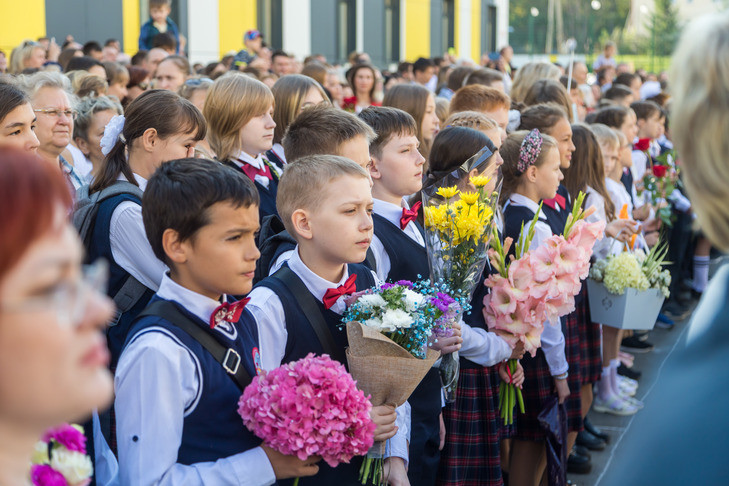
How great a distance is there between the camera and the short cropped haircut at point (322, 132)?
3.75 m

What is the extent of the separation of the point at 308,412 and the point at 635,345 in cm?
610

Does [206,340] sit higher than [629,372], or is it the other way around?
[206,340]

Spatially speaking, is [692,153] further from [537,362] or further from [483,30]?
[483,30]

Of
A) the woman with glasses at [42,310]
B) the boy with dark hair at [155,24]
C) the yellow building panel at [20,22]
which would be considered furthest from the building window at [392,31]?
the woman with glasses at [42,310]

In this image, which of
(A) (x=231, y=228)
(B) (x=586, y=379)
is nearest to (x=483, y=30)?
Result: (B) (x=586, y=379)

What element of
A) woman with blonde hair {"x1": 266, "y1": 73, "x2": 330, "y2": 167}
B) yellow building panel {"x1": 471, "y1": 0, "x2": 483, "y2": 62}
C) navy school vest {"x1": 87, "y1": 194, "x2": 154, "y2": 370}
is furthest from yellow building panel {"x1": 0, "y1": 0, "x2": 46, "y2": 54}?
yellow building panel {"x1": 471, "y1": 0, "x2": 483, "y2": 62}

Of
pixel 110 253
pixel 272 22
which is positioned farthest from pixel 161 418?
pixel 272 22

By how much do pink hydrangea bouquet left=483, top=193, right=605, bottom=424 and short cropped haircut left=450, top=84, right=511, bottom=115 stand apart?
1974 millimetres

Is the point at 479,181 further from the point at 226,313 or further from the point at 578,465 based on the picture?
the point at 578,465

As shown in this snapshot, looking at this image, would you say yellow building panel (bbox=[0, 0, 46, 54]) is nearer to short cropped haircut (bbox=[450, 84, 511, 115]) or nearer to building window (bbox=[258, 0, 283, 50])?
building window (bbox=[258, 0, 283, 50])

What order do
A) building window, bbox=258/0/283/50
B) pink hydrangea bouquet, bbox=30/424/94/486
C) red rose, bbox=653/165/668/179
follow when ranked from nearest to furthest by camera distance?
pink hydrangea bouquet, bbox=30/424/94/486 → red rose, bbox=653/165/668/179 → building window, bbox=258/0/283/50

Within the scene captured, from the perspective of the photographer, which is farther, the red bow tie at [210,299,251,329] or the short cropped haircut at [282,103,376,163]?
the short cropped haircut at [282,103,376,163]

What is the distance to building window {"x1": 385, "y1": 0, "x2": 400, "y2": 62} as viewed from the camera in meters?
24.1

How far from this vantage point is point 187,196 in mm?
2473
